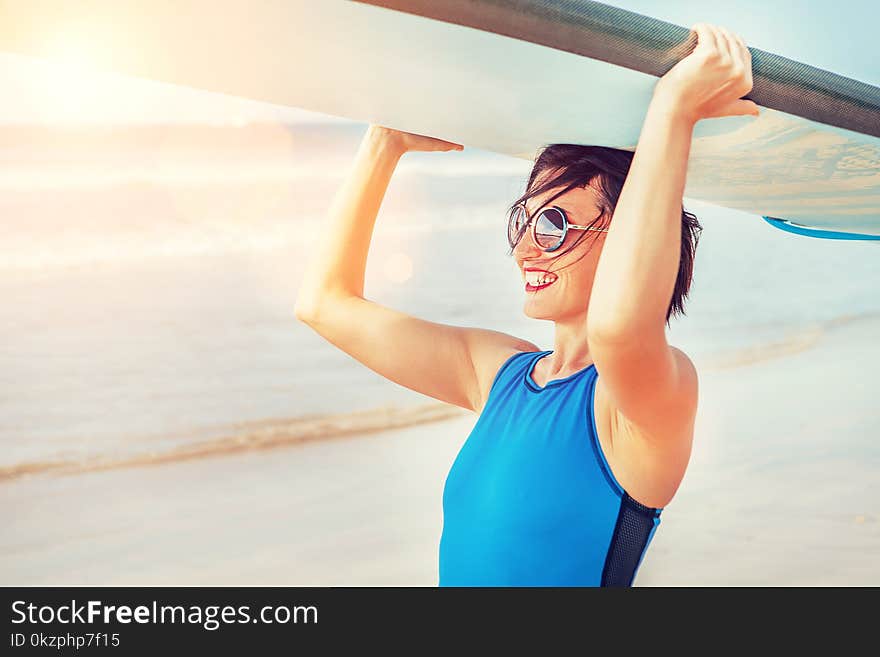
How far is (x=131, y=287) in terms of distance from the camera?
532cm

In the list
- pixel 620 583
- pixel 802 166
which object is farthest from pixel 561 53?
pixel 620 583

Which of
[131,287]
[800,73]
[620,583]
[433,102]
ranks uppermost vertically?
[131,287]

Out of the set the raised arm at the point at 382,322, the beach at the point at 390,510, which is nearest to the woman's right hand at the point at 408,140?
the raised arm at the point at 382,322

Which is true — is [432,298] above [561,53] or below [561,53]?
above

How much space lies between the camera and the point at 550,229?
3.38 ft

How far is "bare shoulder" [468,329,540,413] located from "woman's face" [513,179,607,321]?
0.09 meters

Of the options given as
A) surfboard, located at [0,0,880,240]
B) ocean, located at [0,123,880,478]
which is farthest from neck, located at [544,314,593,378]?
ocean, located at [0,123,880,478]

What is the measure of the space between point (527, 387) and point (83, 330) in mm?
4322

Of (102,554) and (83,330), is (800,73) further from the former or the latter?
(83,330)

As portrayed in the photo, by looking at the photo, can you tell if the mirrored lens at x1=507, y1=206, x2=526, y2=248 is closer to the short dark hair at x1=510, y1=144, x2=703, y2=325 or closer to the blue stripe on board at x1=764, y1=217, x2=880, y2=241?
the short dark hair at x1=510, y1=144, x2=703, y2=325

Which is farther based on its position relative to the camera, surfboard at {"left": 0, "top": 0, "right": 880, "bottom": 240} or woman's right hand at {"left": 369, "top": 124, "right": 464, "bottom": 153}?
woman's right hand at {"left": 369, "top": 124, "right": 464, "bottom": 153}

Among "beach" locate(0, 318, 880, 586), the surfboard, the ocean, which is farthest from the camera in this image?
the ocean

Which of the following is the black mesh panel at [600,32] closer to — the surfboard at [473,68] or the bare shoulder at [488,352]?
the surfboard at [473,68]

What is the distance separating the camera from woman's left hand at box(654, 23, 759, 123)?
0.76 meters
